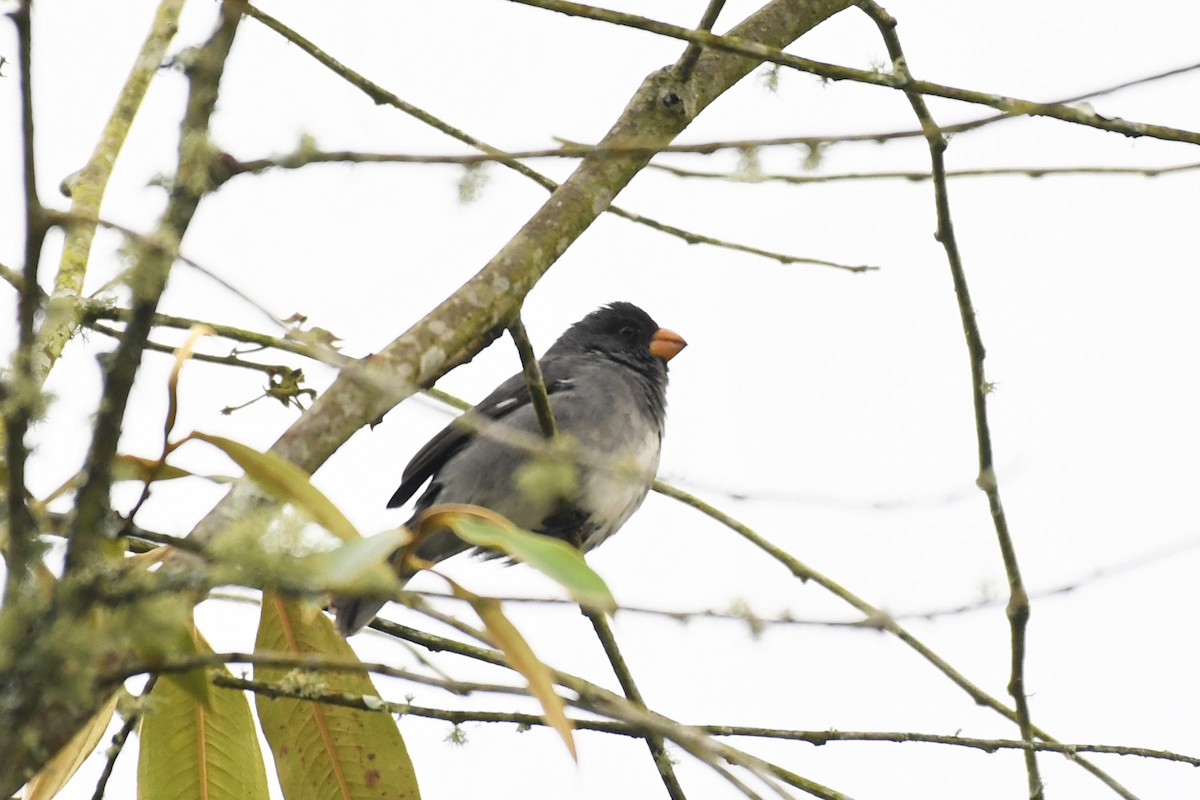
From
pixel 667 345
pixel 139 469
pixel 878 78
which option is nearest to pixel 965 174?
pixel 878 78

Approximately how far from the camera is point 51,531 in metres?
1.73

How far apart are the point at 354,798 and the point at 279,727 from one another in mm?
198

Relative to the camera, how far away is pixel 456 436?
482cm

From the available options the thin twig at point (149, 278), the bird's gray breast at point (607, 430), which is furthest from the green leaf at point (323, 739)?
the bird's gray breast at point (607, 430)

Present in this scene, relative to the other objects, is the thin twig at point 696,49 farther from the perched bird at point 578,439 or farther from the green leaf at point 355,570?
the green leaf at point 355,570

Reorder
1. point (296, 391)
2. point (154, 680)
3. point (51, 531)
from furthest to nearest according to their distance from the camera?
point (296, 391) < point (154, 680) < point (51, 531)


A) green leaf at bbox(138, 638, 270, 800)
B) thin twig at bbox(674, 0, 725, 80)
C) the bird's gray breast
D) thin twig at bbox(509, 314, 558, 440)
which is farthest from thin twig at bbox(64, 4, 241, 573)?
the bird's gray breast

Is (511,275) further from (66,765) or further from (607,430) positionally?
(607,430)

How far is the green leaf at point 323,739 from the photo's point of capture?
100 inches

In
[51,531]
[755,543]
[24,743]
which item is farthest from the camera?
[755,543]

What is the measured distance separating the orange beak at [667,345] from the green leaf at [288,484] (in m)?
3.84

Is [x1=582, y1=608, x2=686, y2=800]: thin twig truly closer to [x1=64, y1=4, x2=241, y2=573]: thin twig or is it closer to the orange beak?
[x1=64, y1=4, x2=241, y2=573]: thin twig

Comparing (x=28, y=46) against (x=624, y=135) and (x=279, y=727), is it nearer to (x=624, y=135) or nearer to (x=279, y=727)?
(x=279, y=727)

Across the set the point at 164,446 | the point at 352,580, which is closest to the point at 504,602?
the point at 352,580
